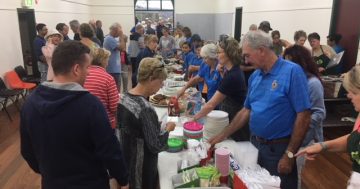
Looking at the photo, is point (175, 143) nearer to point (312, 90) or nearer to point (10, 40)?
point (312, 90)

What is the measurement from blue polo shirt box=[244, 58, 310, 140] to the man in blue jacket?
96 cm

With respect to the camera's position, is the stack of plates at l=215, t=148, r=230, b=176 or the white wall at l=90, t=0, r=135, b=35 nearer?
the stack of plates at l=215, t=148, r=230, b=176

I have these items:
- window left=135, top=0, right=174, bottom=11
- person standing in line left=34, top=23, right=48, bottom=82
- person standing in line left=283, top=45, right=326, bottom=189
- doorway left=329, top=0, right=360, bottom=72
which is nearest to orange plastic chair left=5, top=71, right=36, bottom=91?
person standing in line left=34, top=23, right=48, bottom=82

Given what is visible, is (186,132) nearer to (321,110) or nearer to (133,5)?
(321,110)

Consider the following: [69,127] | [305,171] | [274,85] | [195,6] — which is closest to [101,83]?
[69,127]

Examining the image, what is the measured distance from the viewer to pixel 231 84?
2.29 metres

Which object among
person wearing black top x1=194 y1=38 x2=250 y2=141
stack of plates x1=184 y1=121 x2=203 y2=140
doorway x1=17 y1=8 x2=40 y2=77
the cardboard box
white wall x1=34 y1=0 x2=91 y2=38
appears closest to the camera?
the cardboard box

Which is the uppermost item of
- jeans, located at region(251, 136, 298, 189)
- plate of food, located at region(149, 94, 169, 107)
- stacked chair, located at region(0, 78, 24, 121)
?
plate of food, located at region(149, 94, 169, 107)

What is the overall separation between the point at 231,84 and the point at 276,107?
1.71 ft

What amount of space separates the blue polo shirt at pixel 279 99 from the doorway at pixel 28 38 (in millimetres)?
6383

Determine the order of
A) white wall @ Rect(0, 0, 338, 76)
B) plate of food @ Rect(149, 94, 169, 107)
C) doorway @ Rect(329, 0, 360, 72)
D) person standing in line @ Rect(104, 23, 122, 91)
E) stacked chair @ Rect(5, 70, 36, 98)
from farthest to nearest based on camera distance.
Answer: white wall @ Rect(0, 0, 338, 76) → stacked chair @ Rect(5, 70, 36, 98) → person standing in line @ Rect(104, 23, 122, 91) → doorway @ Rect(329, 0, 360, 72) → plate of food @ Rect(149, 94, 169, 107)

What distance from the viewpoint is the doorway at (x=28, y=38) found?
685 centimetres

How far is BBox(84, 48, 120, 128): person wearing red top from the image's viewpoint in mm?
2377

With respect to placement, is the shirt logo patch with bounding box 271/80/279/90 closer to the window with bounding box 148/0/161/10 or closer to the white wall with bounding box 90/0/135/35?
the white wall with bounding box 90/0/135/35
